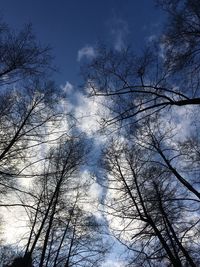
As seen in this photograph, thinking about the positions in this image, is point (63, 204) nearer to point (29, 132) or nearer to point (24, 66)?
point (29, 132)

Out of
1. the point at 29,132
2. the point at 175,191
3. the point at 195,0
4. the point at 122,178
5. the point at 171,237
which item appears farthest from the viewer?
the point at 122,178

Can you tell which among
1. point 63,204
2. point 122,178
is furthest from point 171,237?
point 63,204

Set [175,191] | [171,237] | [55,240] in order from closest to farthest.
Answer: [171,237] → [175,191] → [55,240]

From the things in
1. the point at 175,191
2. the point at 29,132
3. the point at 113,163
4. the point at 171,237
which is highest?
the point at 113,163

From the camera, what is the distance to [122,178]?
11820 millimetres

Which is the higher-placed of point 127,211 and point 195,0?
point 195,0

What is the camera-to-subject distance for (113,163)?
12477mm

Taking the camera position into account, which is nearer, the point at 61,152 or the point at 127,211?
the point at 127,211

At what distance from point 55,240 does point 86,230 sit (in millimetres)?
1546

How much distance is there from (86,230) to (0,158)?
799 cm

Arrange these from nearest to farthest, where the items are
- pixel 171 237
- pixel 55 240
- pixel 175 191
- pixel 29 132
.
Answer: pixel 29 132, pixel 171 237, pixel 175 191, pixel 55 240

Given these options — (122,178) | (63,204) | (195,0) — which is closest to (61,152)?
(63,204)

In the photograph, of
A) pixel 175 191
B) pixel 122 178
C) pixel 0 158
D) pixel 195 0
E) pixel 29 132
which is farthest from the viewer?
pixel 122 178

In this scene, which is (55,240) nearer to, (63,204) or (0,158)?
(63,204)
